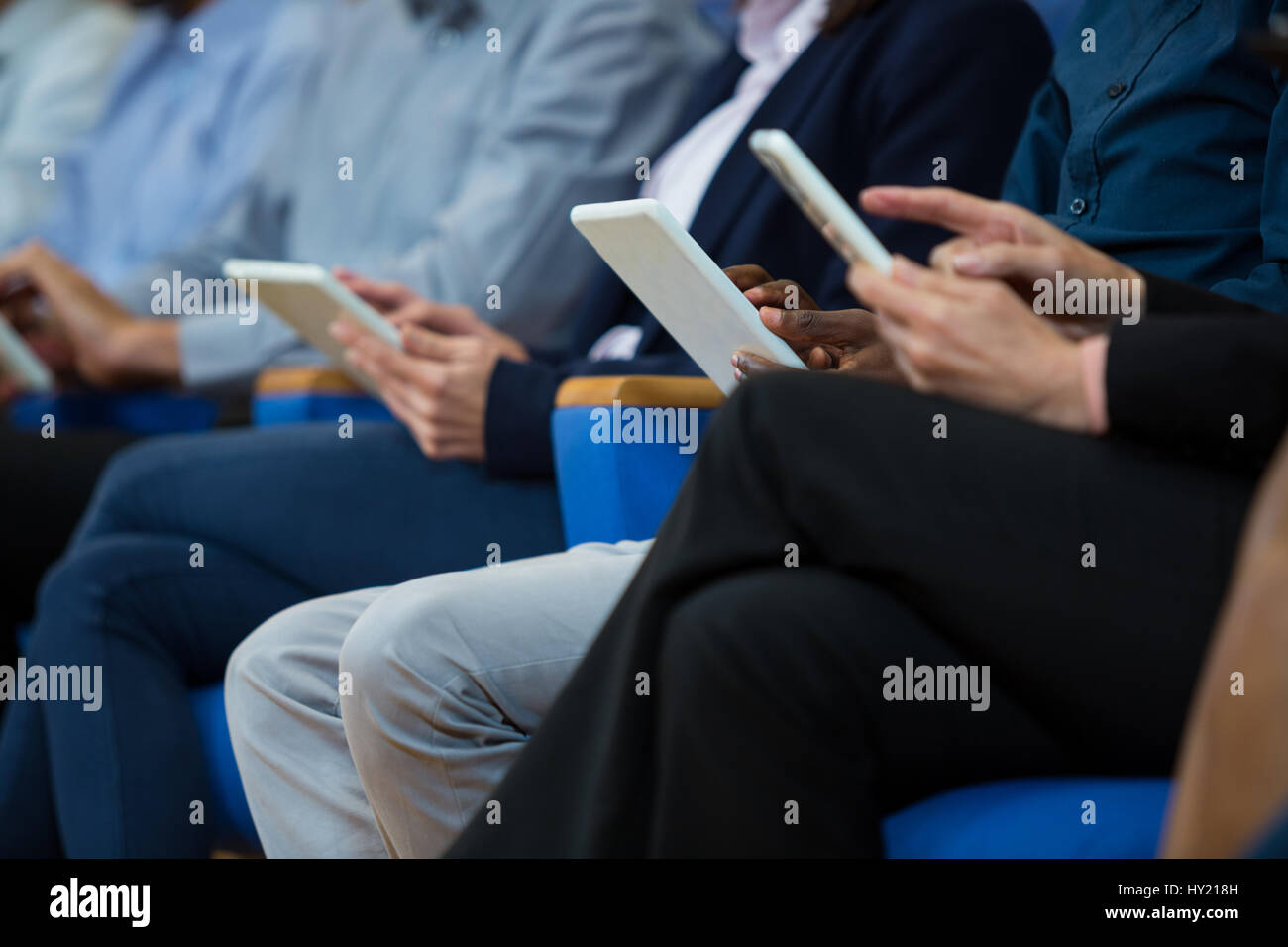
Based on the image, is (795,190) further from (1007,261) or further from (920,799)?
(920,799)

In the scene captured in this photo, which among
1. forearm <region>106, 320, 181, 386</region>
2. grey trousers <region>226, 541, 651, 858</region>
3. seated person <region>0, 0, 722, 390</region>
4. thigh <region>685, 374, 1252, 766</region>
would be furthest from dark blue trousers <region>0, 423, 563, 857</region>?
thigh <region>685, 374, 1252, 766</region>

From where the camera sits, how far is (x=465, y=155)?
1804 millimetres

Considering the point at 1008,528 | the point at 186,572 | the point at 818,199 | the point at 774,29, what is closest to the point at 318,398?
the point at 186,572

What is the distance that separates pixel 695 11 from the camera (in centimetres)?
173

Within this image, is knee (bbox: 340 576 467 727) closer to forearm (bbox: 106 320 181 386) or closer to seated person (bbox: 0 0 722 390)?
seated person (bbox: 0 0 722 390)

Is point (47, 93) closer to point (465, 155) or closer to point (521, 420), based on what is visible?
point (465, 155)

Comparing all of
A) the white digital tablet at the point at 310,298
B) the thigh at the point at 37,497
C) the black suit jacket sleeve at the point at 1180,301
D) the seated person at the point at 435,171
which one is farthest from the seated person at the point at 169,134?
the black suit jacket sleeve at the point at 1180,301

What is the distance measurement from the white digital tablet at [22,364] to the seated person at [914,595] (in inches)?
54.7

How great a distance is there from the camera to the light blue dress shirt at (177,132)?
7.95 ft

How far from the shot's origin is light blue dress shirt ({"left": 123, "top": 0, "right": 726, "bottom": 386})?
Result: 62.9 inches

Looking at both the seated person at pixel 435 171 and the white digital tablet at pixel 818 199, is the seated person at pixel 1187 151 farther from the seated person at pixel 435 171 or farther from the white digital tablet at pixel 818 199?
the seated person at pixel 435 171

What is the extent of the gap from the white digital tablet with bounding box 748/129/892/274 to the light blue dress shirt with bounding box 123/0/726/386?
86cm

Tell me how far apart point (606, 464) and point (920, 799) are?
18.1 inches

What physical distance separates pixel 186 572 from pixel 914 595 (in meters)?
0.80
